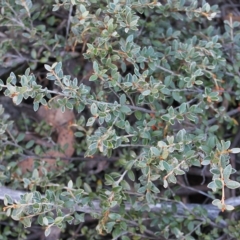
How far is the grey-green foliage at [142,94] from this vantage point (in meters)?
1.65

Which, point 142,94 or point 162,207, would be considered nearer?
point 142,94

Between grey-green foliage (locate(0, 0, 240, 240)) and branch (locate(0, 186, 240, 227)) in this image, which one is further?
branch (locate(0, 186, 240, 227))

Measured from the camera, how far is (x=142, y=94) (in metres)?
1.77

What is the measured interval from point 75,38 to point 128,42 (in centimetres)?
35

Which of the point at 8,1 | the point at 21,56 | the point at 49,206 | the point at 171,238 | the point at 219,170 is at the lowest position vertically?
the point at 171,238

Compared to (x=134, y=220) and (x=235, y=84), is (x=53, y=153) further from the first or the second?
(x=235, y=84)

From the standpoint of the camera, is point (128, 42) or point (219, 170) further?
point (128, 42)

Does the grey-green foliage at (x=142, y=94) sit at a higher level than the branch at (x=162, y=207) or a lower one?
higher

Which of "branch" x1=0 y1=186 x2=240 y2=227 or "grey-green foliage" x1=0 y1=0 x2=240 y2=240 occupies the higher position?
"grey-green foliage" x1=0 y1=0 x2=240 y2=240

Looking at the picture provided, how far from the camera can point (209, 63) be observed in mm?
2020

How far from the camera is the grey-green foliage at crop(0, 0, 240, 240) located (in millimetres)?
1646

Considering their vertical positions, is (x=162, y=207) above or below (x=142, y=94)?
below

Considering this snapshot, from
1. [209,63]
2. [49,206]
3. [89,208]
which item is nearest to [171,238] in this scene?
[89,208]

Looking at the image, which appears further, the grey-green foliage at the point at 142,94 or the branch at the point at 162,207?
the branch at the point at 162,207
